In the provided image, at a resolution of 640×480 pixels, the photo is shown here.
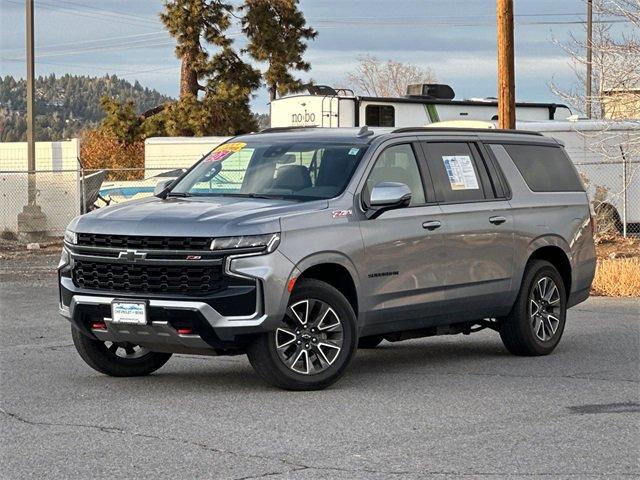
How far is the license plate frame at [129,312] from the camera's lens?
950 cm

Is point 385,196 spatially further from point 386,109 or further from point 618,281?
point 386,109

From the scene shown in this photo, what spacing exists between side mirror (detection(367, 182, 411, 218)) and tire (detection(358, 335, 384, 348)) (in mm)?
1085

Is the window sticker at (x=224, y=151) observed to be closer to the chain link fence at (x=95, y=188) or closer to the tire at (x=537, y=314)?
the tire at (x=537, y=314)

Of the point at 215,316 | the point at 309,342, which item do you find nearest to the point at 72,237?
the point at 215,316

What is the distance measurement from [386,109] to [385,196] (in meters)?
20.3

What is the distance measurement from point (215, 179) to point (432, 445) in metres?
3.82

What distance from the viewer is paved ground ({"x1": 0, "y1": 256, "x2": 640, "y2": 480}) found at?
7.31m

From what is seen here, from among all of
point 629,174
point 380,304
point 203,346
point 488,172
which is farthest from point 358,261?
point 629,174

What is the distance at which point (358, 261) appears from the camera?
33.3 feet

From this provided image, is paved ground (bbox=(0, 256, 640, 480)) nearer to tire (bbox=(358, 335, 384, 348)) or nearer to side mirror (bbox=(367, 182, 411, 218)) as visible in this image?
tire (bbox=(358, 335, 384, 348))

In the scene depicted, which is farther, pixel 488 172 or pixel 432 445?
pixel 488 172

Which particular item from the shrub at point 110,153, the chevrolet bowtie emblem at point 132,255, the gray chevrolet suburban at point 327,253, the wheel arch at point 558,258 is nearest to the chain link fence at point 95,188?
the shrub at point 110,153

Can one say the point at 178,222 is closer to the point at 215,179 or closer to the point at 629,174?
the point at 215,179

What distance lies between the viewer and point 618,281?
1817cm
